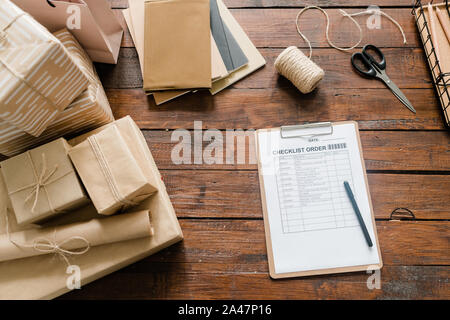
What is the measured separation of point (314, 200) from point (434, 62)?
0.46 m

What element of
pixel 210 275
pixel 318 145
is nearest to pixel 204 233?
pixel 210 275

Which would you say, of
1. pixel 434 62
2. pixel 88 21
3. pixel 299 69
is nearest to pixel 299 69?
pixel 299 69

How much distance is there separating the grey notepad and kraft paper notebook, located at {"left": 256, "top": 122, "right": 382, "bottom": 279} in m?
0.19

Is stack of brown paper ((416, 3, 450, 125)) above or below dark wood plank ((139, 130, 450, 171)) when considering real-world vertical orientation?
above

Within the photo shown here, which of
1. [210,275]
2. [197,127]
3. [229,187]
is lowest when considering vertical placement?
[210,275]

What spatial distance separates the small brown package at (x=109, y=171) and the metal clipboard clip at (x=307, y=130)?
35 centimetres

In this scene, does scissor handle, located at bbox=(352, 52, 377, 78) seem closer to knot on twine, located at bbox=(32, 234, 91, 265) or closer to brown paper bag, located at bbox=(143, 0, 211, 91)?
brown paper bag, located at bbox=(143, 0, 211, 91)

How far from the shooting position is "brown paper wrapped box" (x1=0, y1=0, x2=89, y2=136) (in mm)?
581

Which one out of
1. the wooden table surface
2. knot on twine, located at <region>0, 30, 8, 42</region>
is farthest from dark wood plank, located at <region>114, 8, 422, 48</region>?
knot on twine, located at <region>0, 30, 8, 42</region>

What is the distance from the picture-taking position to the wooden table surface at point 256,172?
2.53 ft

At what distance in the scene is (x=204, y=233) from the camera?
2.62 ft
